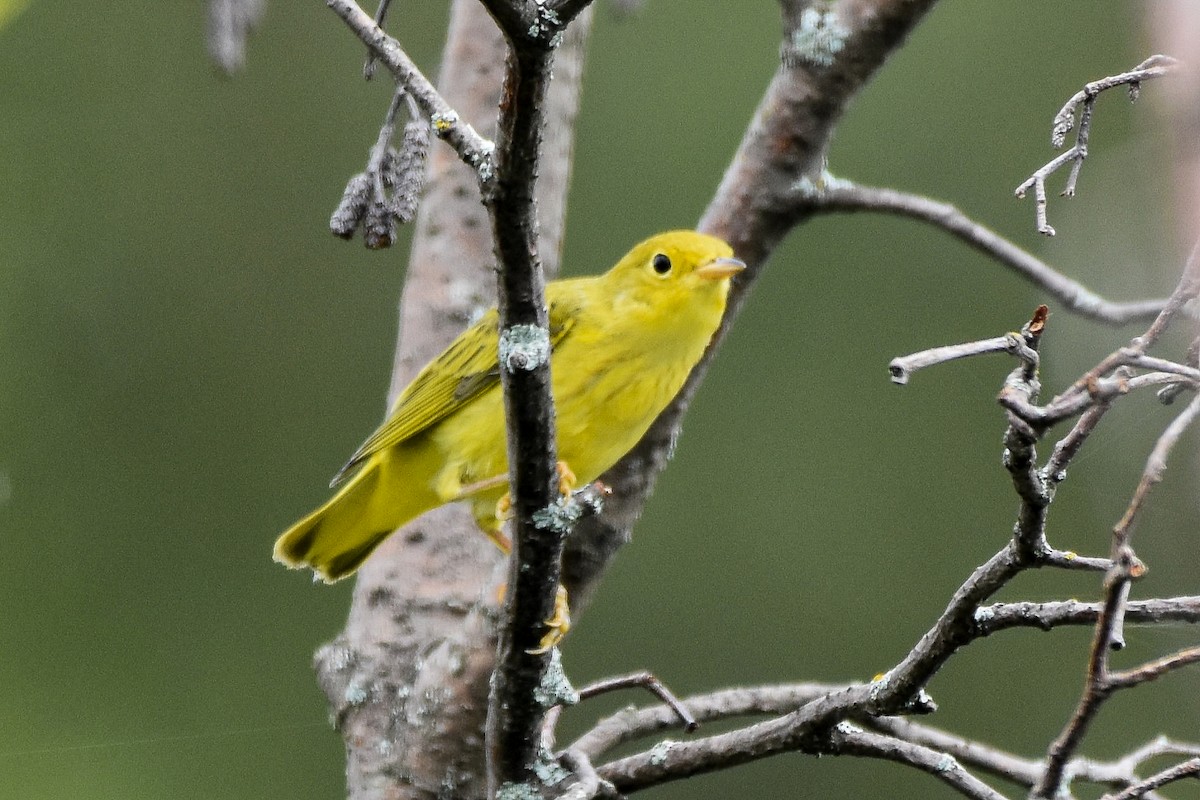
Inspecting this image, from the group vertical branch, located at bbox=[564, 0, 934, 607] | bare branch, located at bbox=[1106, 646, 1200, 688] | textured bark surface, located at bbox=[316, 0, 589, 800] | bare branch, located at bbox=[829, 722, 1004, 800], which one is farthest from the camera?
vertical branch, located at bbox=[564, 0, 934, 607]

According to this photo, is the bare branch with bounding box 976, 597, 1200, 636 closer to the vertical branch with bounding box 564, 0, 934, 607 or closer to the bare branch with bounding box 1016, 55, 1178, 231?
the bare branch with bounding box 1016, 55, 1178, 231

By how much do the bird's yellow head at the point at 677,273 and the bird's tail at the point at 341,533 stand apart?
888mm

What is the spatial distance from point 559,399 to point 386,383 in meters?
4.54

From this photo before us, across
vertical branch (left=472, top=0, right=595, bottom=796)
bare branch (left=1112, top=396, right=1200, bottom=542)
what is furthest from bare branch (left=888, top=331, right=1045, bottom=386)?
vertical branch (left=472, top=0, right=595, bottom=796)

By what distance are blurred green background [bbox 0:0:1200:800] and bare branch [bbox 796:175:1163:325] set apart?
11.8 feet

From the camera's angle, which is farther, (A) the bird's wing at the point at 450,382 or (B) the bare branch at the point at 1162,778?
(A) the bird's wing at the point at 450,382

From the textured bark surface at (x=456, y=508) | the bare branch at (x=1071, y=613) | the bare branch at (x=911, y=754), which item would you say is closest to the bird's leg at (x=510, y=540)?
the textured bark surface at (x=456, y=508)

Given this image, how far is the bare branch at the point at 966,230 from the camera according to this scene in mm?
3500

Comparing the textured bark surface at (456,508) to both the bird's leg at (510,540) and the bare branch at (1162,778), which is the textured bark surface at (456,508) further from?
the bare branch at (1162,778)

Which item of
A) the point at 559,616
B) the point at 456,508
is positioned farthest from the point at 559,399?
the point at 559,616

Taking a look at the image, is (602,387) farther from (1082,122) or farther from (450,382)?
(1082,122)

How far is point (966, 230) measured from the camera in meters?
3.60

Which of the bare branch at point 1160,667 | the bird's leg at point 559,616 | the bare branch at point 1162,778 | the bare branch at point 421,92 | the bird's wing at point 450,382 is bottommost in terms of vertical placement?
the bare branch at point 1162,778

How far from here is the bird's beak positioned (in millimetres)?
3516
